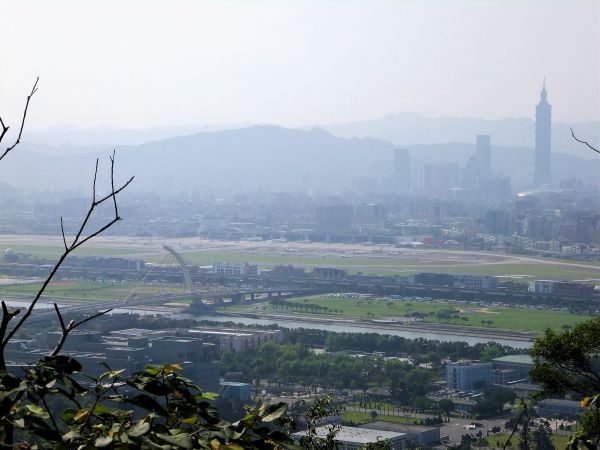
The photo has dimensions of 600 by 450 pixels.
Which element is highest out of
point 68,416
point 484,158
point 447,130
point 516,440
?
point 447,130

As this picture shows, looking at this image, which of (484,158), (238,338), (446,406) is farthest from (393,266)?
(484,158)

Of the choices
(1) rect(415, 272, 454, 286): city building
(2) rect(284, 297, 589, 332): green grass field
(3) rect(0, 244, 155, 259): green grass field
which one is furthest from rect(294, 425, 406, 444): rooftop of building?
(3) rect(0, 244, 155, 259): green grass field

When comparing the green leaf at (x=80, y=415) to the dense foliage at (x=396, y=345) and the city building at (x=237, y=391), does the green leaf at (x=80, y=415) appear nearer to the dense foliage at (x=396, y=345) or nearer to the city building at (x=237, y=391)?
the city building at (x=237, y=391)

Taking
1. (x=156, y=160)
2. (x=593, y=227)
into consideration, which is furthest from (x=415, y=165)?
(x=593, y=227)

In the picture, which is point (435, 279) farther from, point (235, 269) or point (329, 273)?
point (235, 269)

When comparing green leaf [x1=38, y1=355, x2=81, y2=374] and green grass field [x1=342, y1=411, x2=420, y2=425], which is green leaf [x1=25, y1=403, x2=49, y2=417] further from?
green grass field [x1=342, y1=411, x2=420, y2=425]

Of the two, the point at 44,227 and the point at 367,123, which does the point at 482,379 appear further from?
the point at 367,123
